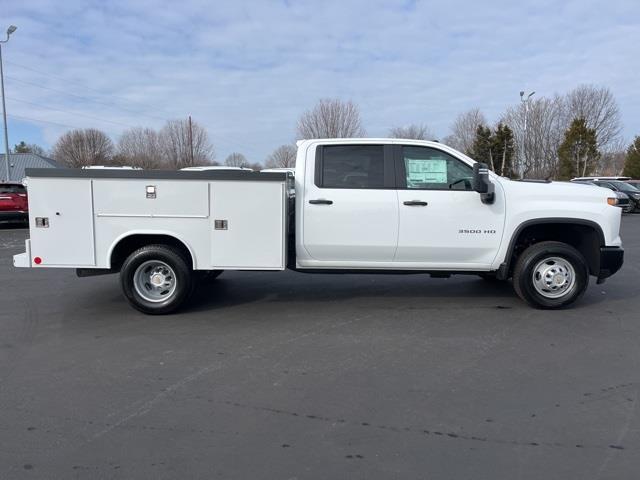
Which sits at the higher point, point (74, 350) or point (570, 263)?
point (570, 263)

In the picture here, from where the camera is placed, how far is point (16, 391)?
13.3ft

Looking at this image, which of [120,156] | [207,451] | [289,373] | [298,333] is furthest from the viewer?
[120,156]

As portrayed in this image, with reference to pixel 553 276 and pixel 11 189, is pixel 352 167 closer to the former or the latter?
pixel 553 276

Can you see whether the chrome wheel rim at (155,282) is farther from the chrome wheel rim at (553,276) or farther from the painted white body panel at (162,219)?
the chrome wheel rim at (553,276)

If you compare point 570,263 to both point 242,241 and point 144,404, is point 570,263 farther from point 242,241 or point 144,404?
point 144,404

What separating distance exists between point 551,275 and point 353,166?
2794 millimetres

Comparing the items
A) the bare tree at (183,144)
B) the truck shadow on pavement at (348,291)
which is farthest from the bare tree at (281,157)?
the truck shadow on pavement at (348,291)

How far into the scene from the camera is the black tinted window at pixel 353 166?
6.19 metres

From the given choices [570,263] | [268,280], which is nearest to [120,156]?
[268,280]

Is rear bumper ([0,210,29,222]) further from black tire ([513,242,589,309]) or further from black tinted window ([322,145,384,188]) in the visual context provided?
black tire ([513,242,589,309])

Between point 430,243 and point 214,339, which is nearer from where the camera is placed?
point 214,339

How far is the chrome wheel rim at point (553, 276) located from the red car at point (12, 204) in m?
16.1

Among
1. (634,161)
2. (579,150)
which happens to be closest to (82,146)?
(579,150)

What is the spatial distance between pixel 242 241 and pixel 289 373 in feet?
6.76
